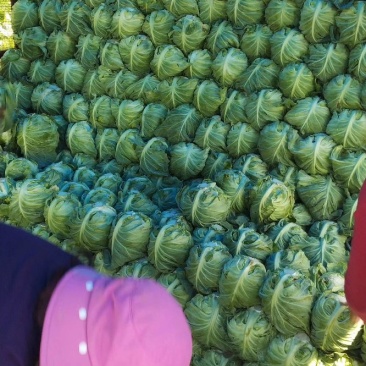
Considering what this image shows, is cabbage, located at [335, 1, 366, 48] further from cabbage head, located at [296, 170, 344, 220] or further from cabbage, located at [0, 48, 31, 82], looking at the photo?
cabbage, located at [0, 48, 31, 82]

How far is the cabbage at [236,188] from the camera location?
3270mm

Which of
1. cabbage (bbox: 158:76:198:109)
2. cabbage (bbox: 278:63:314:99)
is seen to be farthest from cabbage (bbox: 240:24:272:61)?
cabbage (bbox: 158:76:198:109)

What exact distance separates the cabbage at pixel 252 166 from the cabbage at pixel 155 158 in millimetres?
445

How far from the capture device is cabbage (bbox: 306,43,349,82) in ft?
10.7

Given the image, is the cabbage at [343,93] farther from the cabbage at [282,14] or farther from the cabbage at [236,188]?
the cabbage at [236,188]

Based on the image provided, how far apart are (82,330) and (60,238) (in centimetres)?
235

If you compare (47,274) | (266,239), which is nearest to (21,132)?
(266,239)

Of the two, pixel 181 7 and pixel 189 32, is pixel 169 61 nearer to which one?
pixel 189 32

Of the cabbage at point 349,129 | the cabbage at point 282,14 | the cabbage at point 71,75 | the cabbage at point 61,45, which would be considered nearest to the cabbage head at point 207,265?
the cabbage at point 349,129

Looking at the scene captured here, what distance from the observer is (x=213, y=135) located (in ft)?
11.5

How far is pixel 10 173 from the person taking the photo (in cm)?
371

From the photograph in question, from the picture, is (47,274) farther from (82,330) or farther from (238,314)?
(238,314)

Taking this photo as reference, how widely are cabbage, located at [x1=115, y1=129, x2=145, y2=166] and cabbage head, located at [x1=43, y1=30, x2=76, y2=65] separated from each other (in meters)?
0.78

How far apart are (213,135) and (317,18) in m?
0.84
